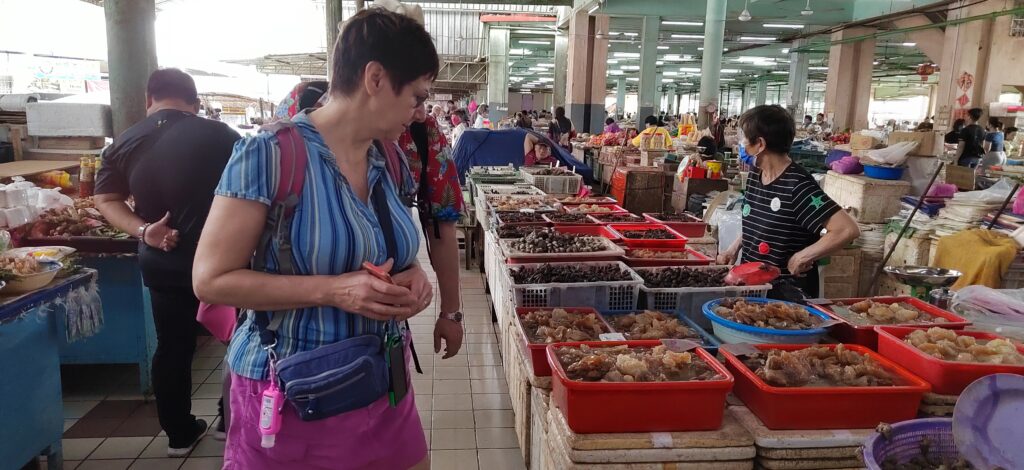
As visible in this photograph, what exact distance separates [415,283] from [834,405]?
1256mm

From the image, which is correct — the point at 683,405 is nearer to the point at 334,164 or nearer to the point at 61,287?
the point at 334,164

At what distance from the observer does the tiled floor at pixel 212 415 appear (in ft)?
10.7

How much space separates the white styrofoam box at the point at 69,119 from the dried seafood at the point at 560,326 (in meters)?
3.95

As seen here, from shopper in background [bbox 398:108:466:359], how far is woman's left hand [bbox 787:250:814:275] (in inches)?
71.4

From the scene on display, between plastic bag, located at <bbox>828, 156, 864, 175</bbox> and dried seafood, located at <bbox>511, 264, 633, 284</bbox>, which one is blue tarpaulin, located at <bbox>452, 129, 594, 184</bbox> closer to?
plastic bag, located at <bbox>828, 156, 864, 175</bbox>

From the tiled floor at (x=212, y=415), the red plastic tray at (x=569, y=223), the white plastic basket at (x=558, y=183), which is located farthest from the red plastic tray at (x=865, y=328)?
the white plastic basket at (x=558, y=183)

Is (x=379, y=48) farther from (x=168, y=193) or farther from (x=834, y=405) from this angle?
(x=168, y=193)

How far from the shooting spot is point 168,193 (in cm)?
289

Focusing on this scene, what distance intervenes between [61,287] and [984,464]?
3542mm

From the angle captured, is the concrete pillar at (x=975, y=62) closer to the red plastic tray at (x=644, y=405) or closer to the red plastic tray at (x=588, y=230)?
the red plastic tray at (x=588, y=230)

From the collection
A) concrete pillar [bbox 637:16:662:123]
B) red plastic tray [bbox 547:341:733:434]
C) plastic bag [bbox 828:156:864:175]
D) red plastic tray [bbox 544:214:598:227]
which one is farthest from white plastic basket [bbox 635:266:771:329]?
concrete pillar [bbox 637:16:662:123]

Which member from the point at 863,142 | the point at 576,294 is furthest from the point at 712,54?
the point at 576,294

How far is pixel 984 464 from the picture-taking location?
157cm

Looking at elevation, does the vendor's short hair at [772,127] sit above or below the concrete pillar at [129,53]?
below
